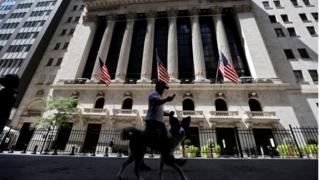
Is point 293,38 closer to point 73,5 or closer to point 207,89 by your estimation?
point 207,89

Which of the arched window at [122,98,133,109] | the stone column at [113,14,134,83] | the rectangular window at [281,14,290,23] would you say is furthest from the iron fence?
the rectangular window at [281,14,290,23]

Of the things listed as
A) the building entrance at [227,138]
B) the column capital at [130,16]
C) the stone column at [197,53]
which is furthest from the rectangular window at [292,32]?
the column capital at [130,16]

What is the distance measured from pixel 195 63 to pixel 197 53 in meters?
1.81

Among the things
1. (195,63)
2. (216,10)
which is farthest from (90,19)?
(216,10)

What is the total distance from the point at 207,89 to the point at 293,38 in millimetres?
17102

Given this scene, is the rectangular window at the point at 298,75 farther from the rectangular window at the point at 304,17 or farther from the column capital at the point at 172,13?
the column capital at the point at 172,13

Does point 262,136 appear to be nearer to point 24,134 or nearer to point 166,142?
point 166,142

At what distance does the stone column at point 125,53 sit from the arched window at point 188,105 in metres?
9.36

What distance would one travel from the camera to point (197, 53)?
27250mm

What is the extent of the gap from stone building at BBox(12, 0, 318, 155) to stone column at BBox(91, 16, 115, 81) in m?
0.18

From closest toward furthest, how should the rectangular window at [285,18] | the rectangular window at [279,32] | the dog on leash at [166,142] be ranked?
the dog on leash at [166,142] < the rectangular window at [279,32] < the rectangular window at [285,18]

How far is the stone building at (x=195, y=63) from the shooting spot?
21.9 metres

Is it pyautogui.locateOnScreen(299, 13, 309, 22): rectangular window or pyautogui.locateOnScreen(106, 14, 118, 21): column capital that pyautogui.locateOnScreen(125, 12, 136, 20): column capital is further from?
pyautogui.locateOnScreen(299, 13, 309, 22): rectangular window

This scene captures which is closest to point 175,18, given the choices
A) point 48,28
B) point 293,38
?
point 293,38
